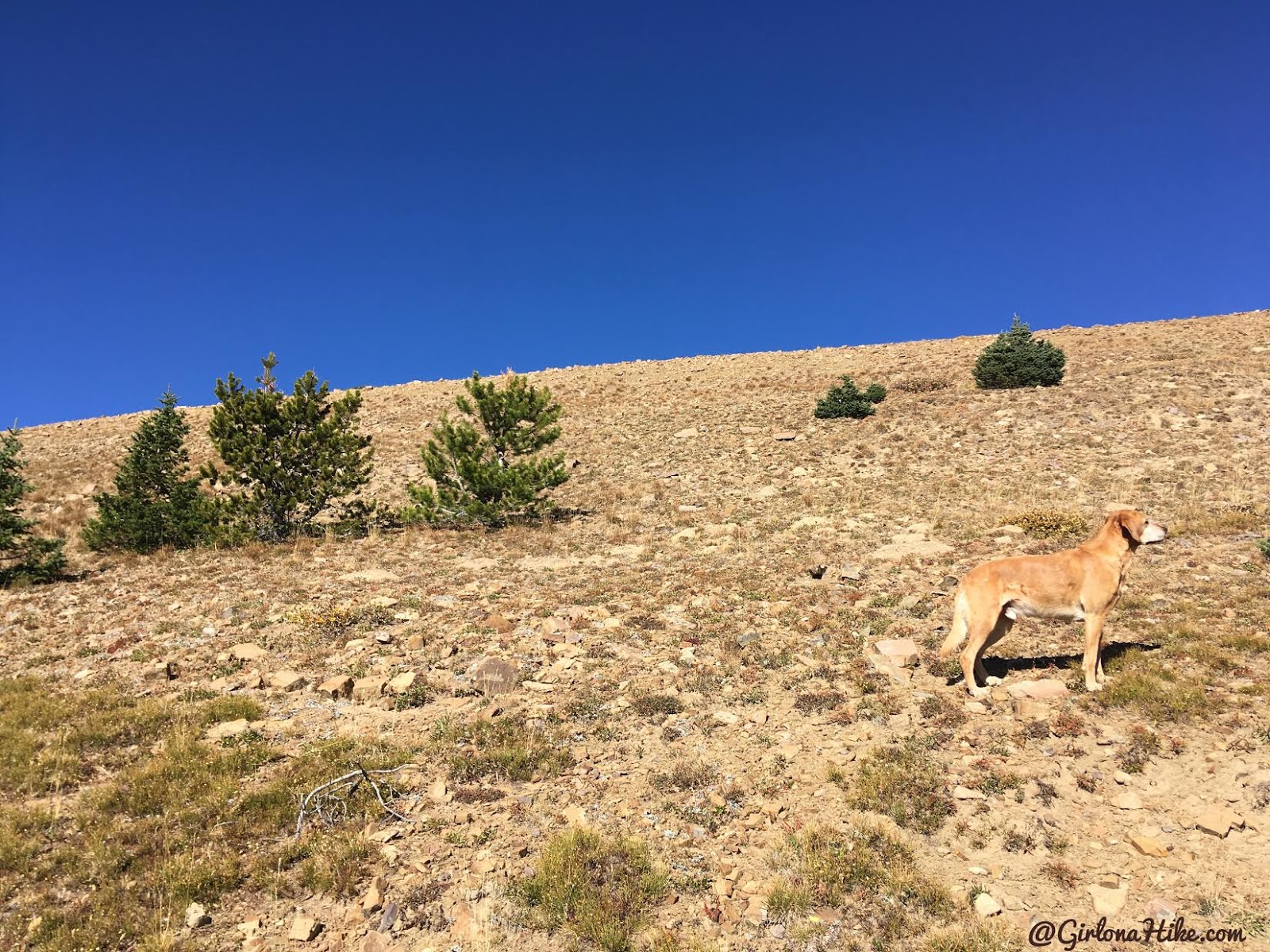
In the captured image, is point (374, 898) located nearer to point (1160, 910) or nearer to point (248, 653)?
point (1160, 910)

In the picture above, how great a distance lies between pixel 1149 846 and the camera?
557cm

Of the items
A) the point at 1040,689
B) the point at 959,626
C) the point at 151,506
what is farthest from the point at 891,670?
Answer: the point at 151,506

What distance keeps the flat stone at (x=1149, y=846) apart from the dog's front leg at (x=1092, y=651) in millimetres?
2802

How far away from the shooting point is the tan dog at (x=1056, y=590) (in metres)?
8.20

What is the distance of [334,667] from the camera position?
10.2m

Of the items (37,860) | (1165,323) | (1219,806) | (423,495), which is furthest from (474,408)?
(1165,323)

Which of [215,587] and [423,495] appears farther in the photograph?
[423,495]

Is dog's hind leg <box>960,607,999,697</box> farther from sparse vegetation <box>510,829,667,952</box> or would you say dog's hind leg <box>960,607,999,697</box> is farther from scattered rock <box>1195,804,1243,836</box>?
sparse vegetation <box>510,829,667,952</box>

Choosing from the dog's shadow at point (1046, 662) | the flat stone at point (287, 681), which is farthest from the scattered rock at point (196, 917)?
the dog's shadow at point (1046, 662)

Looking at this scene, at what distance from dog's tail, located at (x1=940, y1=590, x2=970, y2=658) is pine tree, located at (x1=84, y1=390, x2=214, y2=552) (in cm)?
1918

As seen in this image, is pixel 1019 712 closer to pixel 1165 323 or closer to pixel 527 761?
pixel 527 761

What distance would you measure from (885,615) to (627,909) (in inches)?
302

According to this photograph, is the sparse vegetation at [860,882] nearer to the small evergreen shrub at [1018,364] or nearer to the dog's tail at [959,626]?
the dog's tail at [959,626]

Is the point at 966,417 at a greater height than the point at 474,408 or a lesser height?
lesser
